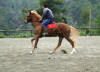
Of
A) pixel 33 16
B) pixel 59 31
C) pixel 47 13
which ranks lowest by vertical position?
pixel 59 31

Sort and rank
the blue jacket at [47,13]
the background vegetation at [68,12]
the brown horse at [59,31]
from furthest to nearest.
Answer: the background vegetation at [68,12] → the brown horse at [59,31] → the blue jacket at [47,13]

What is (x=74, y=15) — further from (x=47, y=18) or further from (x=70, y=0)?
(x=47, y=18)

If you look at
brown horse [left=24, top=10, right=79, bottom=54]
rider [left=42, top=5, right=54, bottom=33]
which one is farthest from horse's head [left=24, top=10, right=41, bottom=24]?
rider [left=42, top=5, right=54, bottom=33]

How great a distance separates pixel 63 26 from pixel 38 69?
4.99 metres

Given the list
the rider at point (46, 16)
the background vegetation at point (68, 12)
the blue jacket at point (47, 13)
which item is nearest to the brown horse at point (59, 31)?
the rider at point (46, 16)

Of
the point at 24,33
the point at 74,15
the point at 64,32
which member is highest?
the point at 64,32

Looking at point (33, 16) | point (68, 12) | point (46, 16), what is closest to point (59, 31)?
point (46, 16)

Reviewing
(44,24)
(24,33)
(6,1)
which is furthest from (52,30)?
(6,1)

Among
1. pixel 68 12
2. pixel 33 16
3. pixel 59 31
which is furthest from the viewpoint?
pixel 68 12

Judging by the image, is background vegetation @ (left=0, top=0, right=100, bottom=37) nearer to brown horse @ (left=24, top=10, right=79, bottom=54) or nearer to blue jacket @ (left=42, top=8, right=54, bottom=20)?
brown horse @ (left=24, top=10, right=79, bottom=54)

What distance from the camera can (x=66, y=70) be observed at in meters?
7.14

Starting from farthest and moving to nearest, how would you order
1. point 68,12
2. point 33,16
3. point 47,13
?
point 68,12, point 33,16, point 47,13

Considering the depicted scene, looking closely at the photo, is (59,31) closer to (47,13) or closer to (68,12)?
(47,13)

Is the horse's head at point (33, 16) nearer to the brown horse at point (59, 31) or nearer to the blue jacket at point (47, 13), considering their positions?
the brown horse at point (59, 31)
